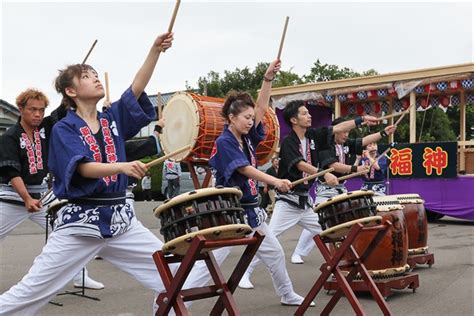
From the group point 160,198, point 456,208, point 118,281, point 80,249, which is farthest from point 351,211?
point 160,198

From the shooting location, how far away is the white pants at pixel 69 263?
10.1 feet

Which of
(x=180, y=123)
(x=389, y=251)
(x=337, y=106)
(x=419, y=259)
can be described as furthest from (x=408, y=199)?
(x=337, y=106)

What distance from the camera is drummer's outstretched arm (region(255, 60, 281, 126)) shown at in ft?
14.9

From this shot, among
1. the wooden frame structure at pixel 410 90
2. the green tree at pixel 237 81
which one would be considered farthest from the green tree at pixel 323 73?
the wooden frame structure at pixel 410 90

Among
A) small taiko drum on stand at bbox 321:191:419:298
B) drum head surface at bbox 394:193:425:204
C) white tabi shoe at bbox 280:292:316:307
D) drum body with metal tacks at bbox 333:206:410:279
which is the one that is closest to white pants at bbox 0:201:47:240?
white tabi shoe at bbox 280:292:316:307

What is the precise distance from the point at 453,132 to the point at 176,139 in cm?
1940

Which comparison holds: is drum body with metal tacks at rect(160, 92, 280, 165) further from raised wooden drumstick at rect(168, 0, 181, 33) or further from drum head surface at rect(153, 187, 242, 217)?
drum head surface at rect(153, 187, 242, 217)

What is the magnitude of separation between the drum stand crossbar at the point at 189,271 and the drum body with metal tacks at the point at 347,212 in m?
1.06

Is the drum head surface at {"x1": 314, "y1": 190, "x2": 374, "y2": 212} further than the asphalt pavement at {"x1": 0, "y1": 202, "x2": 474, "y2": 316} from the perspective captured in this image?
No

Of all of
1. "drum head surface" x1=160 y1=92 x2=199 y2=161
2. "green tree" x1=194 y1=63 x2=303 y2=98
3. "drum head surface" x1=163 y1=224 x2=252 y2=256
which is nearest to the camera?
"drum head surface" x1=163 y1=224 x2=252 y2=256

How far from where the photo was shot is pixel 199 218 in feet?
9.46

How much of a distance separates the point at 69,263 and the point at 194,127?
15.8 feet

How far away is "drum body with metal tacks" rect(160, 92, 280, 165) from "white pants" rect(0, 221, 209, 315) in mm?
4417

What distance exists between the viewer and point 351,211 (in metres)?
3.96
